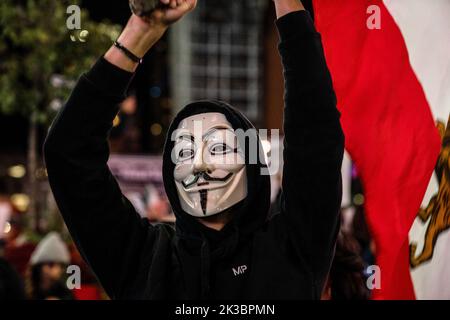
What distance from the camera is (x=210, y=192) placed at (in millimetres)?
2385

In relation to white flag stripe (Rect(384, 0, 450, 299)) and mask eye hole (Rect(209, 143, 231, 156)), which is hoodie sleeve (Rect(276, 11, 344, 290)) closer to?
mask eye hole (Rect(209, 143, 231, 156))

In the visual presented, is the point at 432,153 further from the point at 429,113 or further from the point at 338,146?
the point at 338,146

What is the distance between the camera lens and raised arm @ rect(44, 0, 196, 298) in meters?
2.15

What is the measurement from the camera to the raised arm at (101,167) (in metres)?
2.15

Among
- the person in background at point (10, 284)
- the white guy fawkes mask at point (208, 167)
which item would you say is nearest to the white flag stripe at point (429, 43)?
the white guy fawkes mask at point (208, 167)

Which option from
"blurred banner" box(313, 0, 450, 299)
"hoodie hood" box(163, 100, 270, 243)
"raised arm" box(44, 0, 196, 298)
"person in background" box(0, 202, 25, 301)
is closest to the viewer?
"raised arm" box(44, 0, 196, 298)

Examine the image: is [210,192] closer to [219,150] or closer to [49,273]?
[219,150]

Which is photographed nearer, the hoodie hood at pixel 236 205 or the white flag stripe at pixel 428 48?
the hoodie hood at pixel 236 205

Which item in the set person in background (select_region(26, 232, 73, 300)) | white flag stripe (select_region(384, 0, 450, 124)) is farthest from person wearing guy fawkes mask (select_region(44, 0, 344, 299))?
person in background (select_region(26, 232, 73, 300))

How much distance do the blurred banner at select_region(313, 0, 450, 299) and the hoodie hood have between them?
18.0 inches

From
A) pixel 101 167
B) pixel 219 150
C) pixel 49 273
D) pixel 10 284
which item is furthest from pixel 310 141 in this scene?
pixel 49 273

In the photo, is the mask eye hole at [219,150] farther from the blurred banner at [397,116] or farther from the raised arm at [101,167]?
the blurred banner at [397,116]

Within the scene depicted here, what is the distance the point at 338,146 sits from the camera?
7.34 ft

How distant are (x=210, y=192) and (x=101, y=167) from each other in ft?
1.15
